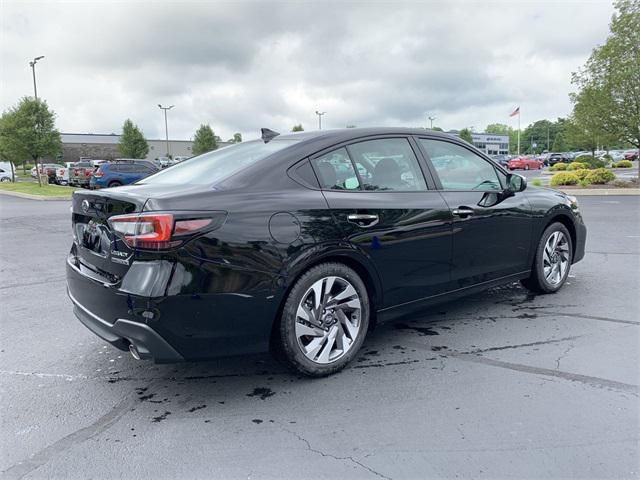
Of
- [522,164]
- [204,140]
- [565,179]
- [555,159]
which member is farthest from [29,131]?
[555,159]

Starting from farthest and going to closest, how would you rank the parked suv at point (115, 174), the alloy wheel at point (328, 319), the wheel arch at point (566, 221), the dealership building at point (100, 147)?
the dealership building at point (100, 147), the parked suv at point (115, 174), the wheel arch at point (566, 221), the alloy wheel at point (328, 319)

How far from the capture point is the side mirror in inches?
181

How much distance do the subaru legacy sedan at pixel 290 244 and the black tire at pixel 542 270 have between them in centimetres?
65

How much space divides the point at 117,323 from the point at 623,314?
426cm

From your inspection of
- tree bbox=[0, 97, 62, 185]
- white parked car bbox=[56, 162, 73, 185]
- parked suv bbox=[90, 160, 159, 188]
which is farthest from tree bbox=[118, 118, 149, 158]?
parked suv bbox=[90, 160, 159, 188]

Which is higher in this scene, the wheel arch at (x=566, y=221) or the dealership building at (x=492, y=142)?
the dealership building at (x=492, y=142)

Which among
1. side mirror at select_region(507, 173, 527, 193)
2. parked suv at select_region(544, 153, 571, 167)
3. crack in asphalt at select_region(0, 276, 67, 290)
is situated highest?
parked suv at select_region(544, 153, 571, 167)

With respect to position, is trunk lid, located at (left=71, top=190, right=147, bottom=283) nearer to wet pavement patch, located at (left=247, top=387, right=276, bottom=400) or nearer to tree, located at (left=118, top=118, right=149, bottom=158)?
wet pavement patch, located at (left=247, top=387, right=276, bottom=400)

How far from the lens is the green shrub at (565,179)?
21.3 meters

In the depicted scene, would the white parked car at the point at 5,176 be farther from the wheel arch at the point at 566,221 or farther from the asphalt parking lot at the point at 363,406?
the wheel arch at the point at 566,221

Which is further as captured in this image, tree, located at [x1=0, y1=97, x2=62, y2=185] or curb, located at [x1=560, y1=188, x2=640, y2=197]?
tree, located at [x1=0, y1=97, x2=62, y2=185]

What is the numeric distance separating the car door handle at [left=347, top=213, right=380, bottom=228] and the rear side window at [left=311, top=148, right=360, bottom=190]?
227mm

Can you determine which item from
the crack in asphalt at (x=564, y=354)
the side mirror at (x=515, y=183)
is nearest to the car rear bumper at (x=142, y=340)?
the crack in asphalt at (x=564, y=354)

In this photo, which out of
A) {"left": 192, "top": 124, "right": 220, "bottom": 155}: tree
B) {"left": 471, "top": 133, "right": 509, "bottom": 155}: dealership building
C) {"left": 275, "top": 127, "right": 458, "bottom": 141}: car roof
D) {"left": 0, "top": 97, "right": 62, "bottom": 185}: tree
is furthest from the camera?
{"left": 471, "top": 133, "right": 509, "bottom": 155}: dealership building
